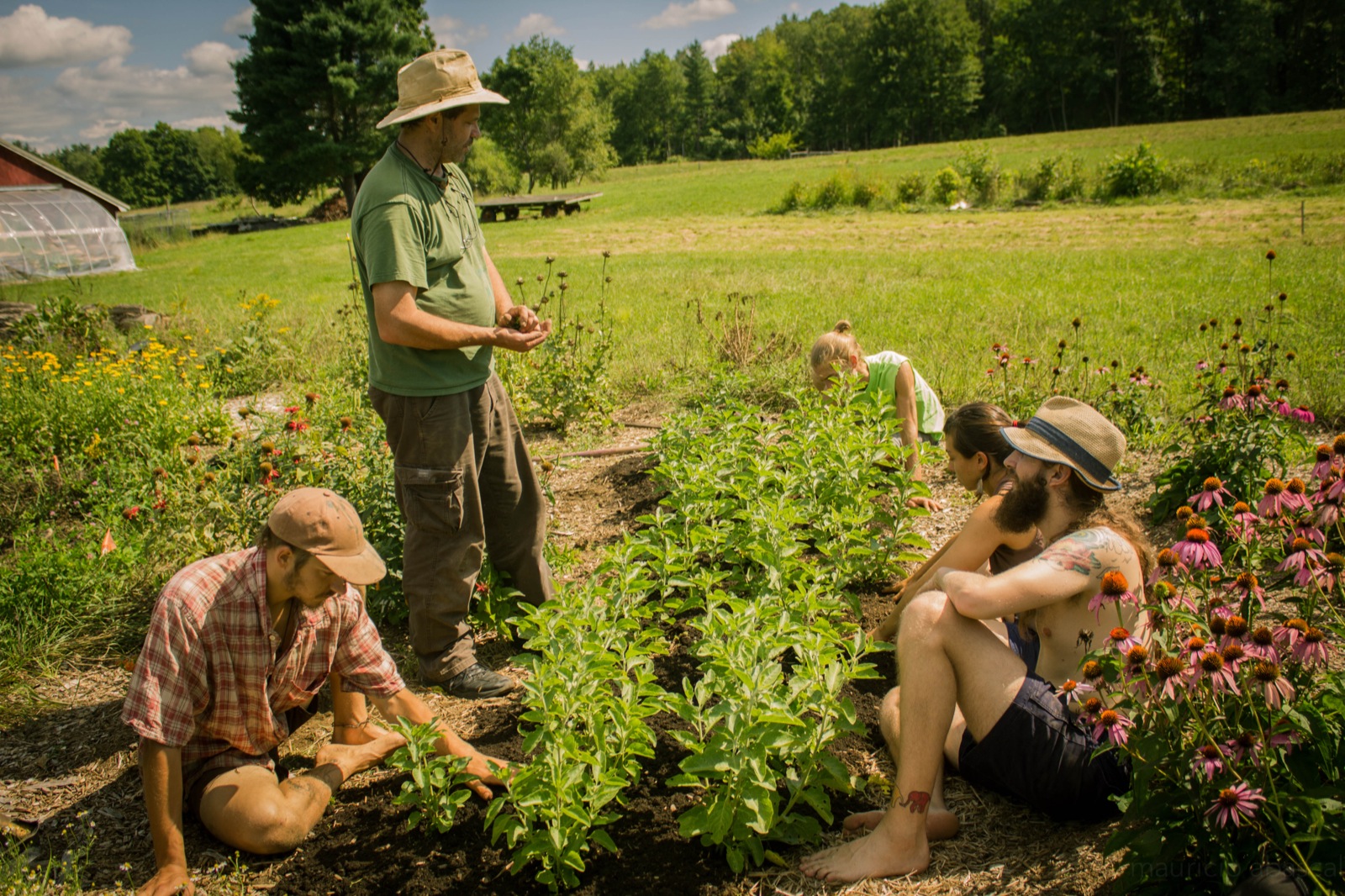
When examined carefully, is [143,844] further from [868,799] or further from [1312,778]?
[1312,778]

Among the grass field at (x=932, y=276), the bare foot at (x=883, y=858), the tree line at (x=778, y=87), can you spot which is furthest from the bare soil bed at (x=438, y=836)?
the tree line at (x=778, y=87)

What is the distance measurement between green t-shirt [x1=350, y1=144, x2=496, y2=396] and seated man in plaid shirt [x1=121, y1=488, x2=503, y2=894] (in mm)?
681

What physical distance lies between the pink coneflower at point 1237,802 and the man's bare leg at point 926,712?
0.63 m

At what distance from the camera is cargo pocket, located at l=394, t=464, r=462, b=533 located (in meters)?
2.93

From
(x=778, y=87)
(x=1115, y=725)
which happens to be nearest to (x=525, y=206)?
(x=1115, y=725)

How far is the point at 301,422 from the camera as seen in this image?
12.4 feet

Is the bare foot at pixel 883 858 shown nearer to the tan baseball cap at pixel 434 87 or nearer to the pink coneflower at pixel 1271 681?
the pink coneflower at pixel 1271 681

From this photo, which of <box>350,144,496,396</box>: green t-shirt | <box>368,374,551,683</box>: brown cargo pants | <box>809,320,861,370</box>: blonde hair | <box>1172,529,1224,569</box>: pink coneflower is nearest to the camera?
<box>1172,529,1224,569</box>: pink coneflower

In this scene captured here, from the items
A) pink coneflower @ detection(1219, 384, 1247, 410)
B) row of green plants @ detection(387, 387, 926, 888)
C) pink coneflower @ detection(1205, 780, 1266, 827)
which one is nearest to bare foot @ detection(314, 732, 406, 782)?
row of green plants @ detection(387, 387, 926, 888)

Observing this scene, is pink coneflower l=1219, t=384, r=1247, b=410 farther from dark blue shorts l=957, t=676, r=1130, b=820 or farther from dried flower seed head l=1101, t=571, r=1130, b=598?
dried flower seed head l=1101, t=571, r=1130, b=598

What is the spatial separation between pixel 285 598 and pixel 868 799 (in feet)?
6.05

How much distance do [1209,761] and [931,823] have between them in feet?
2.92

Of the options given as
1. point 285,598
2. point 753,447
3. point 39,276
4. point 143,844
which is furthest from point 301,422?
point 39,276

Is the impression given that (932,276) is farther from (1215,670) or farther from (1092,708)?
(1215,670)
